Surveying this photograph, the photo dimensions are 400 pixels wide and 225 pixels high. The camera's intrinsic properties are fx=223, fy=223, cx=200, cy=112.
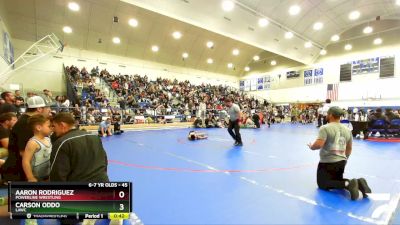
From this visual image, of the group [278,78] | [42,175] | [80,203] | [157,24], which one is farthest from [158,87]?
[80,203]

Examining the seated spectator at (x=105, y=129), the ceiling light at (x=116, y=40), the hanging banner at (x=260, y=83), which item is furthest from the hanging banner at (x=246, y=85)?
the seated spectator at (x=105, y=129)

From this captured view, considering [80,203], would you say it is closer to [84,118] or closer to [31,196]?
[31,196]

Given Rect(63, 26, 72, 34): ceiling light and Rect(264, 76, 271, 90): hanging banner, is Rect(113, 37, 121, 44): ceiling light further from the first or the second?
Rect(264, 76, 271, 90): hanging banner

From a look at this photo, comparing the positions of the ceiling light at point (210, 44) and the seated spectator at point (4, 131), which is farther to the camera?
the ceiling light at point (210, 44)

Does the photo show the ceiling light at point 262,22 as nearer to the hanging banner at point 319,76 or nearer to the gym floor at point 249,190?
the gym floor at point 249,190

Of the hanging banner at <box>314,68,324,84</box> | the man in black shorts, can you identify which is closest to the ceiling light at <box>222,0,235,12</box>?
the man in black shorts

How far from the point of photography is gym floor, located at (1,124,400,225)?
2709 mm

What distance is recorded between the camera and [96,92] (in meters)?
16.7

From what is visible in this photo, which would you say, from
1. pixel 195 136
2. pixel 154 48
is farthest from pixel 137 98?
pixel 195 136

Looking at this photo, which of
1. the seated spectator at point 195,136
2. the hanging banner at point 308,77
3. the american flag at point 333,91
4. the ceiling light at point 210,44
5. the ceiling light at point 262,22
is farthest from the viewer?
the hanging banner at point 308,77
